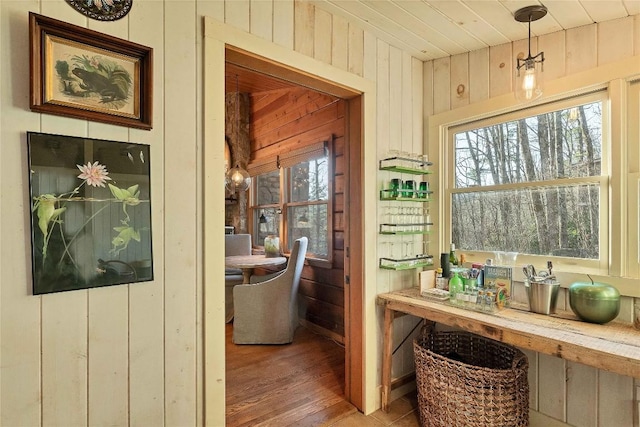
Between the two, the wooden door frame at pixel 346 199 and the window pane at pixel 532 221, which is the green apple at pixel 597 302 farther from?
the wooden door frame at pixel 346 199

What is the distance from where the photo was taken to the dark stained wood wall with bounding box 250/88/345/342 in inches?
130

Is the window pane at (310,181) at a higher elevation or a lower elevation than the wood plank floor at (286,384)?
Answer: higher

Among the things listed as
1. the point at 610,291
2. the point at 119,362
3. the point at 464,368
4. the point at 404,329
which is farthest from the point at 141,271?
the point at 610,291

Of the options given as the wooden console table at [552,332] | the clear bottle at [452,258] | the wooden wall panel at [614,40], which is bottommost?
the wooden console table at [552,332]

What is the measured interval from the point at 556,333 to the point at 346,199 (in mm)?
1318

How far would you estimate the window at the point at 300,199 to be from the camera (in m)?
3.67

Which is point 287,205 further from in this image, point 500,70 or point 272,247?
point 500,70

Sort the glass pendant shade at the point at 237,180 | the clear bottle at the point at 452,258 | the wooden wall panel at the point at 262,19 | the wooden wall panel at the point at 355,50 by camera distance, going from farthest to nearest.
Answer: the glass pendant shade at the point at 237,180
the clear bottle at the point at 452,258
the wooden wall panel at the point at 355,50
the wooden wall panel at the point at 262,19

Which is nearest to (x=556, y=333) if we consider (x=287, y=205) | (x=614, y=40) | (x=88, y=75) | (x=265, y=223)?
(x=614, y=40)

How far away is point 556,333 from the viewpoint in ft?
5.01

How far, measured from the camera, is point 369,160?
2.18 meters

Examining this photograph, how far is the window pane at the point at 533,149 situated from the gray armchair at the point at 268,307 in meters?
1.64

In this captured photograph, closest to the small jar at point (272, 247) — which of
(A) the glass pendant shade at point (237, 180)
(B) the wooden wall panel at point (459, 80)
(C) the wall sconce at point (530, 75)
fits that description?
(A) the glass pendant shade at point (237, 180)

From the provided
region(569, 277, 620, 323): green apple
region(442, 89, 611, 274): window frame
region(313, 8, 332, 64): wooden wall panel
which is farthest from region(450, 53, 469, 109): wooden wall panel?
region(569, 277, 620, 323): green apple
